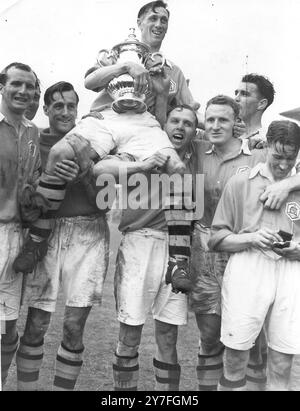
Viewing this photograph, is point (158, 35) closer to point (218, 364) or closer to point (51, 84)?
point (51, 84)

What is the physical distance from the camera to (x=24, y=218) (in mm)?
3512

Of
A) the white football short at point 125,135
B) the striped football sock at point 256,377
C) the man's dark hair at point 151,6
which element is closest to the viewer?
the white football short at point 125,135

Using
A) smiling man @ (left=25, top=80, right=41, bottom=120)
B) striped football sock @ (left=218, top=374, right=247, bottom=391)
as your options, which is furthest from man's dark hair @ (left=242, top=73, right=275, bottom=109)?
striped football sock @ (left=218, top=374, right=247, bottom=391)

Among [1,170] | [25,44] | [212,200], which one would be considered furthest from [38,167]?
[212,200]

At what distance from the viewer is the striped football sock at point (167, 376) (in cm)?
352

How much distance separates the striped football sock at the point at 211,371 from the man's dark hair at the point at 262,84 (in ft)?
4.88

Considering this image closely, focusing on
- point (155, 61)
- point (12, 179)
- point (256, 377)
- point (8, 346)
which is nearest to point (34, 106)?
point (12, 179)

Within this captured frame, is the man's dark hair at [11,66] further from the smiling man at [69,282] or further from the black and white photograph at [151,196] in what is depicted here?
the smiling man at [69,282]

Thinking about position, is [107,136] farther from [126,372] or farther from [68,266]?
[126,372]

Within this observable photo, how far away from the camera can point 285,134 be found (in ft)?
11.1

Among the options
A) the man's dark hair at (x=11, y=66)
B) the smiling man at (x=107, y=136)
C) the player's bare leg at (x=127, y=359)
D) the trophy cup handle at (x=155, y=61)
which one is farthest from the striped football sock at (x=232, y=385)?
the man's dark hair at (x=11, y=66)

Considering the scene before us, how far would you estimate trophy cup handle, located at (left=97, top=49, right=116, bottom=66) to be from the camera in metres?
3.58

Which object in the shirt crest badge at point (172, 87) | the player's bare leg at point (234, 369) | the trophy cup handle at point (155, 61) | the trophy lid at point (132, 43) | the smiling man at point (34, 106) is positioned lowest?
the player's bare leg at point (234, 369)

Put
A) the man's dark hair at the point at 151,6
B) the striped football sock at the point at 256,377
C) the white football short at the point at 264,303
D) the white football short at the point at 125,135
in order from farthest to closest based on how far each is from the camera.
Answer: the man's dark hair at the point at 151,6 → the striped football sock at the point at 256,377 → the white football short at the point at 125,135 → the white football short at the point at 264,303
